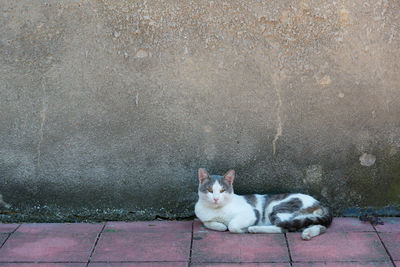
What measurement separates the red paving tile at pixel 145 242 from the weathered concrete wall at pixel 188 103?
18 cm

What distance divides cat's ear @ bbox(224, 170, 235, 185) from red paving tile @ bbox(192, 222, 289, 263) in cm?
42

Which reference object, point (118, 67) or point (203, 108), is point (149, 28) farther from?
point (203, 108)

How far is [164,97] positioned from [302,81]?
3.77 feet

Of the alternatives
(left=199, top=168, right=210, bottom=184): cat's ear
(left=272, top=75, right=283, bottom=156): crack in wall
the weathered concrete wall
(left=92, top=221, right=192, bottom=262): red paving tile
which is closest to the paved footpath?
(left=92, top=221, right=192, bottom=262): red paving tile

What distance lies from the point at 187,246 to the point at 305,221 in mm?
970

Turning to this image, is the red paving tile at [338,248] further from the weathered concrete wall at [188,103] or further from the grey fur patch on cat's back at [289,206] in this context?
the weathered concrete wall at [188,103]

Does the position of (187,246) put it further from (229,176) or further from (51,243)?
(51,243)

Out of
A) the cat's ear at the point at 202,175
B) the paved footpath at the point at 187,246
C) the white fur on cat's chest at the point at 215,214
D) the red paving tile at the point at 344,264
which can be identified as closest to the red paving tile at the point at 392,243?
the paved footpath at the point at 187,246

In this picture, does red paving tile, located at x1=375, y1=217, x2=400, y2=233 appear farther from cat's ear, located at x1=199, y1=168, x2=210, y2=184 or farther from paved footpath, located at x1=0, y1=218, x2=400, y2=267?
cat's ear, located at x1=199, y1=168, x2=210, y2=184

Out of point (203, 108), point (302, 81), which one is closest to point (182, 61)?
point (203, 108)

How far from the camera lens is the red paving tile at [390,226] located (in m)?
3.83

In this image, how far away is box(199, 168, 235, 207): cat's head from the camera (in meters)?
3.76

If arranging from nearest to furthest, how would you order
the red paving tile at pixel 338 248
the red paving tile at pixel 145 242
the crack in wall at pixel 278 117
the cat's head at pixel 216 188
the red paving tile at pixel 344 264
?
1. the red paving tile at pixel 344 264
2. the red paving tile at pixel 338 248
3. the red paving tile at pixel 145 242
4. the cat's head at pixel 216 188
5. the crack in wall at pixel 278 117

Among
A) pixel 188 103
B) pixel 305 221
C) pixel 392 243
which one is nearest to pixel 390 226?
pixel 392 243
